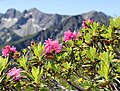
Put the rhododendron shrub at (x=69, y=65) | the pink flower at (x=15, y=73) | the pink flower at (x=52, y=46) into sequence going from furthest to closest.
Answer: the pink flower at (x=52, y=46), the pink flower at (x=15, y=73), the rhododendron shrub at (x=69, y=65)

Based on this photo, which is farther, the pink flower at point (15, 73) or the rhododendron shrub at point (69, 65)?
the pink flower at point (15, 73)

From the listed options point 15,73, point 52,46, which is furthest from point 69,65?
point 15,73

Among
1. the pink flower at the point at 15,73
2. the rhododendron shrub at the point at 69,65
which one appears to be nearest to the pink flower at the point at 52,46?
the rhododendron shrub at the point at 69,65

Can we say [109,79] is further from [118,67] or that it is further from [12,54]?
[12,54]

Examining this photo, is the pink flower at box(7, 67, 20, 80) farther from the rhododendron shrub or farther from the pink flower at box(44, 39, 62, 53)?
the pink flower at box(44, 39, 62, 53)

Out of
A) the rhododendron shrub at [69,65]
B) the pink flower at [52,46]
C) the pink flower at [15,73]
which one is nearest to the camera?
the rhododendron shrub at [69,65]

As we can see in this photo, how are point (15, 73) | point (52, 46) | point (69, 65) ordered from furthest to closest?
point (52, 46) → point (69, 65) → point (15, 73)

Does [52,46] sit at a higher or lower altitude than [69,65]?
higher

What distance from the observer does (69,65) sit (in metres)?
4.46

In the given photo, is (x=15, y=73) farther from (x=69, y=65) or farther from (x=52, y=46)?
(x=52, y=46)

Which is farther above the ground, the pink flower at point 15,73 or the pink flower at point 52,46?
the pink flower at point 52,46

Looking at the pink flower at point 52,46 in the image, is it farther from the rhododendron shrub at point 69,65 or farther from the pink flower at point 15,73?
the pink flower at point 15,73

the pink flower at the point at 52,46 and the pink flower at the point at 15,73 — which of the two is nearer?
the pink flower at the point at 15,73

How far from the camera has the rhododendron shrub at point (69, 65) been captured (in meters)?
3.48
